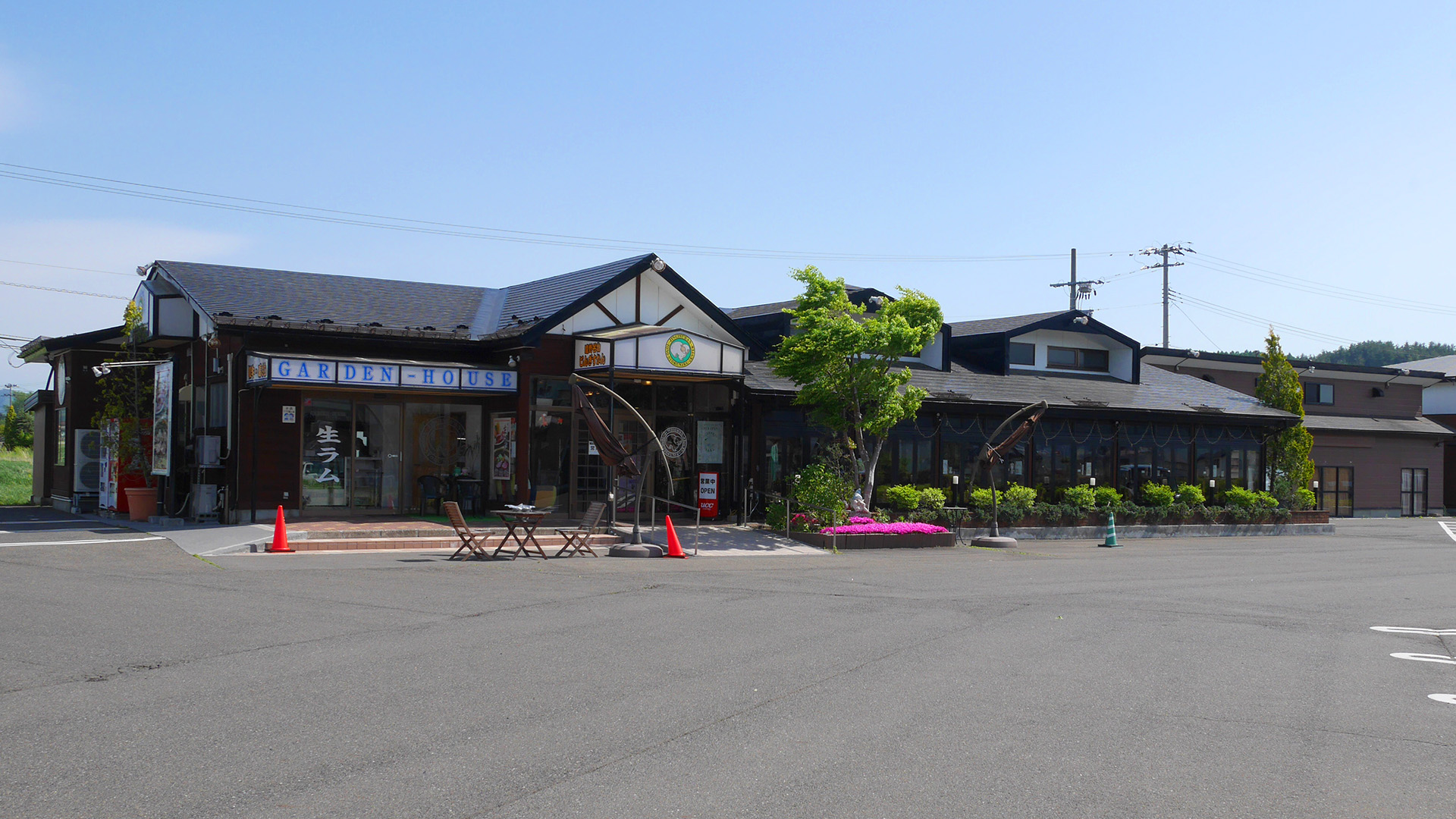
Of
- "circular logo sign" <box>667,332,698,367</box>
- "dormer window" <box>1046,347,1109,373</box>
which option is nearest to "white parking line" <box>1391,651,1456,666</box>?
"circular logo sign" <box>667,332,698,367</box>

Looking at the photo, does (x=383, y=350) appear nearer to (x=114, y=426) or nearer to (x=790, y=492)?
(x=114, y=426)

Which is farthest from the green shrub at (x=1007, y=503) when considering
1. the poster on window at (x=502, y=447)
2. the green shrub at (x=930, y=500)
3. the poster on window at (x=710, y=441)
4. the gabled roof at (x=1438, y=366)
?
the gabled roof at (x=1438, y=366)

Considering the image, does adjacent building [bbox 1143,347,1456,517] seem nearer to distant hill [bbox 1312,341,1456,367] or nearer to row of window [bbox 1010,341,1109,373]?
row of window [bbox 1010,341,1109,373]

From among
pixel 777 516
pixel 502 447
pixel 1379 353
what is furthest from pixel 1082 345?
pixel 1379 353

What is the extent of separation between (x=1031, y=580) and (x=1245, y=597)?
295cm

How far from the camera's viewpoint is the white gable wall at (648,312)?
24172mm

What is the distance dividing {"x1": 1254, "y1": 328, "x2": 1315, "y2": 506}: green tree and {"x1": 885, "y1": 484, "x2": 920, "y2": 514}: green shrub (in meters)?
15.3

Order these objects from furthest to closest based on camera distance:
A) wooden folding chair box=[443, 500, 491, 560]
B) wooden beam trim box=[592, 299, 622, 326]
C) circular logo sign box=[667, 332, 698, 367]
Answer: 1. wooden beam trim box=[592, 299, 622, 326]
2. circular logo sign box=[667, 332, 698, 367]
3. wooden folding chair box=[443, 500, 491, 560]

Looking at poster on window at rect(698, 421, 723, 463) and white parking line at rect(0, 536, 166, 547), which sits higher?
poster on window at rect(698, 421, 723, 463)

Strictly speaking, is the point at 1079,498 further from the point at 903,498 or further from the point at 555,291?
the point at 555,291

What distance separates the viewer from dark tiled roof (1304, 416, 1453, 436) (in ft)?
142

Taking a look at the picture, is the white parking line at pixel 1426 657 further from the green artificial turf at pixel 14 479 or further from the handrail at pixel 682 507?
the green artificial turf at pixel 14 479

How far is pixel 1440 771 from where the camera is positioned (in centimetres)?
656

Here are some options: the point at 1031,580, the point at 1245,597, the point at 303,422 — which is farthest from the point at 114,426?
the point at 1245,597
